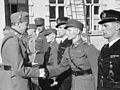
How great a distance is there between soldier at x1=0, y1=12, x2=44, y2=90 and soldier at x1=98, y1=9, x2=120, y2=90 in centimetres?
115

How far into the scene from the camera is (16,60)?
13.3ft

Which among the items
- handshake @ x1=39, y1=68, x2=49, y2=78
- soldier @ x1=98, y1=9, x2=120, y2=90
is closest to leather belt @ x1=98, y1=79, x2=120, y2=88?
soldier @ x1=98, y1=9, x2=120, y2=90

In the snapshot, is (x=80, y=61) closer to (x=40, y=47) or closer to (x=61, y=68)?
(x=61, y=68)

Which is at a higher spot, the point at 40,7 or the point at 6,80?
the point at 40,7

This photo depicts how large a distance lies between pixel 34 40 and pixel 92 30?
772 centimetres

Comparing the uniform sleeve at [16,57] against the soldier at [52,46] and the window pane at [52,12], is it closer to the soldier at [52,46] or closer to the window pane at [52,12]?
the soldier at [52,46]

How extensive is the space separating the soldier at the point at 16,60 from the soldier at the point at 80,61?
0.53m

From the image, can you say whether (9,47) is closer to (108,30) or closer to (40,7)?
(108,30)

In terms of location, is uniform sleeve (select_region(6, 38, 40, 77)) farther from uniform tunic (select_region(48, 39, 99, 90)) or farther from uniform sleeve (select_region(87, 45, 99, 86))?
uniform sleeve (select_region(87, 45, 99, 86))

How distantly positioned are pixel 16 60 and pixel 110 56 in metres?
1.39

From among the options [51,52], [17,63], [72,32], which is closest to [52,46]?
[51,52]

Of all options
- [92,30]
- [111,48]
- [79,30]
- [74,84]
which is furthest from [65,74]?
[92,30]

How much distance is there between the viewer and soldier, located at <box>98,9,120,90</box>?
136 inches

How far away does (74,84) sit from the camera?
15.3 feet
